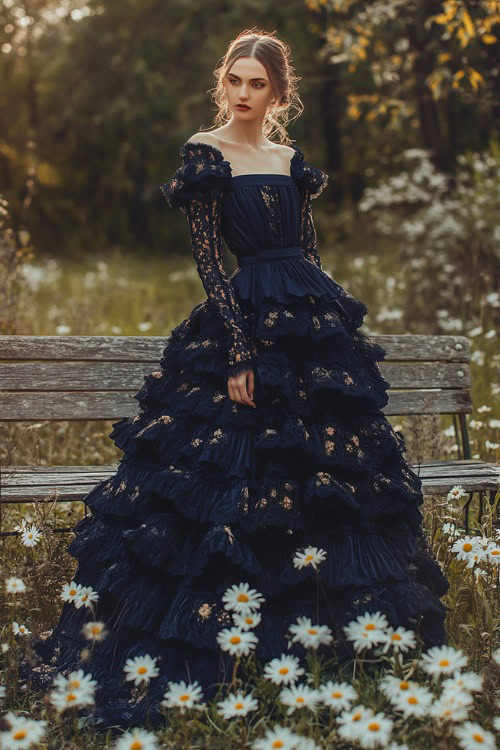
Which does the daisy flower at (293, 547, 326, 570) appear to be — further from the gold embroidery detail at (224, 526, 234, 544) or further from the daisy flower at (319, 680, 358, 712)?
the daisy flower at (319, 680, 358, 712)

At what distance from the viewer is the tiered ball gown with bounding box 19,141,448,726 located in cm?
258

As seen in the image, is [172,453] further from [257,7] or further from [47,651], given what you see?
[257,7]

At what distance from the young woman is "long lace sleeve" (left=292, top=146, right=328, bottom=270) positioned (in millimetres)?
84

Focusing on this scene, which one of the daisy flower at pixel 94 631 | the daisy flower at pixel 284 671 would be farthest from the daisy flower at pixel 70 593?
the daisy flower at pixel 284 671

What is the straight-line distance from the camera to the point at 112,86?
19.0 metres

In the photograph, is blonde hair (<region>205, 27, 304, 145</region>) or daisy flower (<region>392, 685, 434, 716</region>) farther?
blonde hair (<region>205, 27, 304, 145</region>)

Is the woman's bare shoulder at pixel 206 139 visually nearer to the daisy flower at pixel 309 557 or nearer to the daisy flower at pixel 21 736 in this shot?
the daisy flower at pixel 309 557

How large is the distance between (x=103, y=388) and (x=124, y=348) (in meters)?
0.22

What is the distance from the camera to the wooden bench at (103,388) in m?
3.68

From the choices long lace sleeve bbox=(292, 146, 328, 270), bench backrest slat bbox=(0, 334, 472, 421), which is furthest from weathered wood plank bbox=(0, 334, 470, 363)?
long lace sleeve bbox=(292, 146, 328, 270)

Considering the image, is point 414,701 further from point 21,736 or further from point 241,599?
point 21,736

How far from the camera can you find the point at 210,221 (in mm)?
2916

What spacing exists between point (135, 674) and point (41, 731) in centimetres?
30

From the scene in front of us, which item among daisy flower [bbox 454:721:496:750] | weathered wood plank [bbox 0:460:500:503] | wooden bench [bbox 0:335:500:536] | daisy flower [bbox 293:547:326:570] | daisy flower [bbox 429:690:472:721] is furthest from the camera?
wooden bench [bbox 0:335:500:536]
